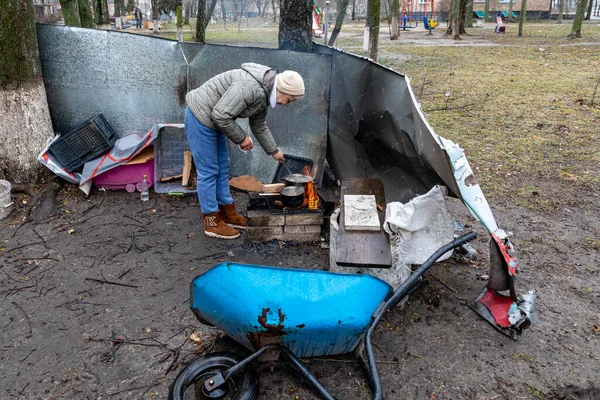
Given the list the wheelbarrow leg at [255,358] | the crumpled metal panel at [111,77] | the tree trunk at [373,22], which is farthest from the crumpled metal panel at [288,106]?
the tree trunk at [373,22]

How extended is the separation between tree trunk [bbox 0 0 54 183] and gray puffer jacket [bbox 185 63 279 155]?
2226 millimetres

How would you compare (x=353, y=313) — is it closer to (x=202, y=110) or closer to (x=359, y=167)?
(x=202, y=110)

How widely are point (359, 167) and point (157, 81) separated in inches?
106

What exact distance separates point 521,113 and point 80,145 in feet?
25.9

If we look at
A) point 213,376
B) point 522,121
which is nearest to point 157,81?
point 213,376

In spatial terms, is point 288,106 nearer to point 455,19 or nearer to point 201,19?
point 201,19

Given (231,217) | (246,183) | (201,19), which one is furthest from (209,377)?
(201,19)

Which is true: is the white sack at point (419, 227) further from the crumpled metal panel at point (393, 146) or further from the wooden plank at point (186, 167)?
the wooden plank at point (186, 167)

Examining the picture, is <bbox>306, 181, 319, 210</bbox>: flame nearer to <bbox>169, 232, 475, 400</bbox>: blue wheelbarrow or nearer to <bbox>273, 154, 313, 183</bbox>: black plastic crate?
<bbox>273, 154, 313, 183</bbox>: black plastic crate

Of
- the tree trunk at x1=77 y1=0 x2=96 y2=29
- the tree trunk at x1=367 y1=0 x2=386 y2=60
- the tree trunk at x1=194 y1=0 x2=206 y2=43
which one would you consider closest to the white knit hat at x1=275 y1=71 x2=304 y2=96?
the tree trunk at x1=367 y1=0 x2=386 y2=60

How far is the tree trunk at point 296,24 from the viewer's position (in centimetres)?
618

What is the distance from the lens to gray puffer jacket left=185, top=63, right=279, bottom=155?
387cm

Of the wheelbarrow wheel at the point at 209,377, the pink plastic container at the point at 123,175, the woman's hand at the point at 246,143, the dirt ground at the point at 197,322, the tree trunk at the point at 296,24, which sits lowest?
the dirt ground at the point at 197,322

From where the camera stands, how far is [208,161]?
4.36 meters
